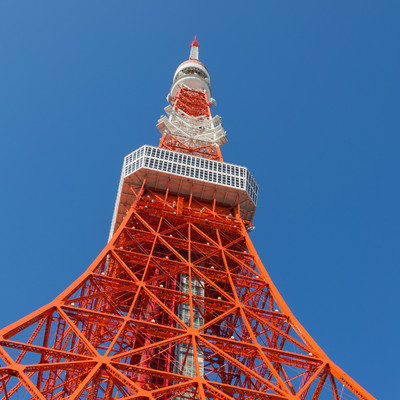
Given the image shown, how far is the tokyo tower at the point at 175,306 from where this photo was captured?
1709 centimetres

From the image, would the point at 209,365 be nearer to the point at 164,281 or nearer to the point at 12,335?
the point at 164,281

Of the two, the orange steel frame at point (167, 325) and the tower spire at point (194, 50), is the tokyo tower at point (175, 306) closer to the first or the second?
the orange steel frame at point (167, 325)

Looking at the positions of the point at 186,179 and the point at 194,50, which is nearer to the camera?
the point at 186,179

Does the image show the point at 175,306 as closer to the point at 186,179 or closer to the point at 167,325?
the point at 167,325

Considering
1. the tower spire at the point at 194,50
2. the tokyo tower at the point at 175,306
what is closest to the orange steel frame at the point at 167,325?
the tokyo tower at the point at 175,306

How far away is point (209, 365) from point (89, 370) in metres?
10.1

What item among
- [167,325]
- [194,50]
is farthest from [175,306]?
[194,50]

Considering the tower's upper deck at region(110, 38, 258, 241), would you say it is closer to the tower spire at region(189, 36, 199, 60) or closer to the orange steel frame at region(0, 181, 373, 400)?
the orange steel frame at region(0, 181, 373, 400)

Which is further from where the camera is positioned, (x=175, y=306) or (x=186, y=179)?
(x=186, y=179)

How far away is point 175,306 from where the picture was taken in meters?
24.8

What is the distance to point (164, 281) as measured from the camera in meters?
27.2

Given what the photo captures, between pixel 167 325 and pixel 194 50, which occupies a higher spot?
pixel 194 50

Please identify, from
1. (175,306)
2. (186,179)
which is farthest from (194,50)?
(175,306)

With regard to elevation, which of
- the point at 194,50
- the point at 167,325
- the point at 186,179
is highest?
the point at 194,50
